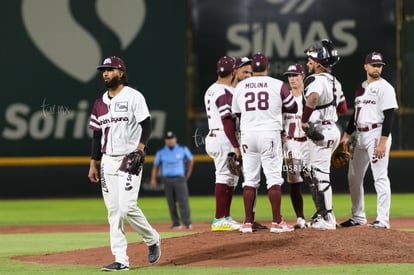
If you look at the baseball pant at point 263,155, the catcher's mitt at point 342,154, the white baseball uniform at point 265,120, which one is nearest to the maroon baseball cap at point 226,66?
the white baseball uniform at point 265,120

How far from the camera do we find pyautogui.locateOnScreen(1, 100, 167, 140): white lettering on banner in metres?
22.0

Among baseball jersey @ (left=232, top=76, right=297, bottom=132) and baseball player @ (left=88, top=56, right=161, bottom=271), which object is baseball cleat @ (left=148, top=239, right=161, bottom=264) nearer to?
baseball player @ (left=88, top=56, right=161, bottom=271)

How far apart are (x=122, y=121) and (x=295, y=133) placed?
8.22ft

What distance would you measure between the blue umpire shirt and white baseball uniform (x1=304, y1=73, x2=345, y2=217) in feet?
22.1

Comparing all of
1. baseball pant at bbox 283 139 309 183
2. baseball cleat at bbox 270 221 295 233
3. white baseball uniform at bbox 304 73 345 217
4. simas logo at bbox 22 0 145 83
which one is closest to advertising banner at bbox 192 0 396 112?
simas logo at bbox 22 0 145 83

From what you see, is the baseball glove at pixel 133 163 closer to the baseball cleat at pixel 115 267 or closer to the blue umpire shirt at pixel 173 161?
the baseball cleat at pixel 115 267

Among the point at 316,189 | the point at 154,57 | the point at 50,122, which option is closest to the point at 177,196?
the point at 154,57

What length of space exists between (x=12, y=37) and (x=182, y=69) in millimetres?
3910

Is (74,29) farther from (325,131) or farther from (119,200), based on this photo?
(119,200)

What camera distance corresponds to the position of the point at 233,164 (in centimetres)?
1100

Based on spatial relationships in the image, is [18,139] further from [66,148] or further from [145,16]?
[145,16]

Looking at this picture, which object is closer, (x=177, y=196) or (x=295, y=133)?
(x=295, y=133)

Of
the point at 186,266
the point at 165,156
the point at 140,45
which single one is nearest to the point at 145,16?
the point at 140,45

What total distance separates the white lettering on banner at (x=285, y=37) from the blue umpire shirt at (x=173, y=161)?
176 inches
